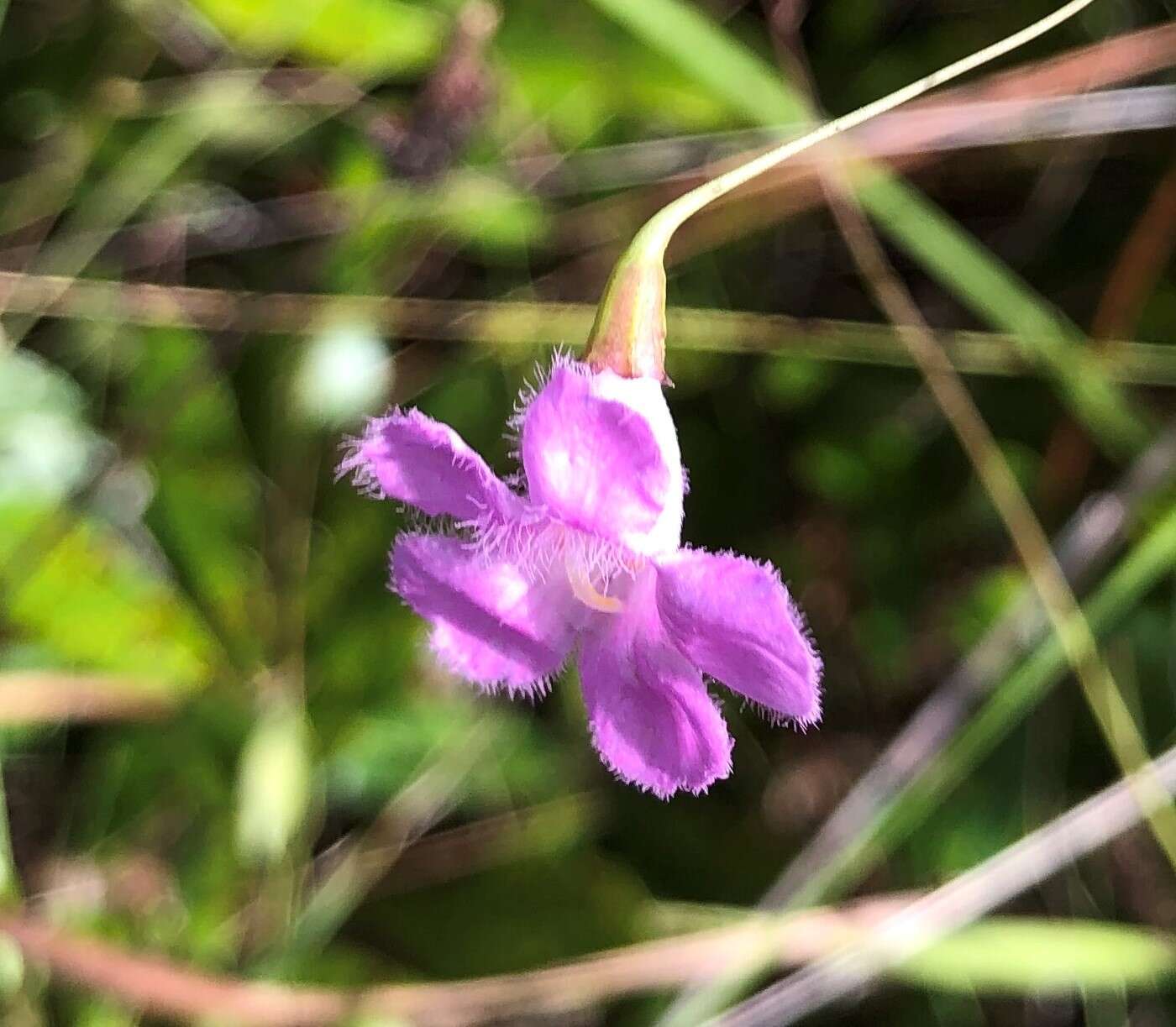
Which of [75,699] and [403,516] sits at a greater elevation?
[403,516]

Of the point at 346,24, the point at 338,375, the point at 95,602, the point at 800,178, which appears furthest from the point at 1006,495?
the point at 95,602

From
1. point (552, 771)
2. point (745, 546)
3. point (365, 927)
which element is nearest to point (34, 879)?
point (365, 927)

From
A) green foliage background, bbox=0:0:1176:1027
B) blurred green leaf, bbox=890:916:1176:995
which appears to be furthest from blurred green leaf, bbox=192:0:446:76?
blurred green leaf, bbox=890:916:1176:995

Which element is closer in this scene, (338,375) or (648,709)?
(648,709)

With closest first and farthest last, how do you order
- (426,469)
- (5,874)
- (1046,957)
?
(426,469) → (5,874) → (1046,957)

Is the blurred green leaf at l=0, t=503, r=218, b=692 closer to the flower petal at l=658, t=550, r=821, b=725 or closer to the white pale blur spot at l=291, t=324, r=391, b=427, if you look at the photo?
the white pale blur spot at l=291, t=324, r=391, b=427

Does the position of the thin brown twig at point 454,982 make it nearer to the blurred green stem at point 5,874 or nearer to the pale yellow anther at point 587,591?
the blurred green stem at point 5,874

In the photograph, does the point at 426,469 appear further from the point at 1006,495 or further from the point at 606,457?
the point at 1006,495
